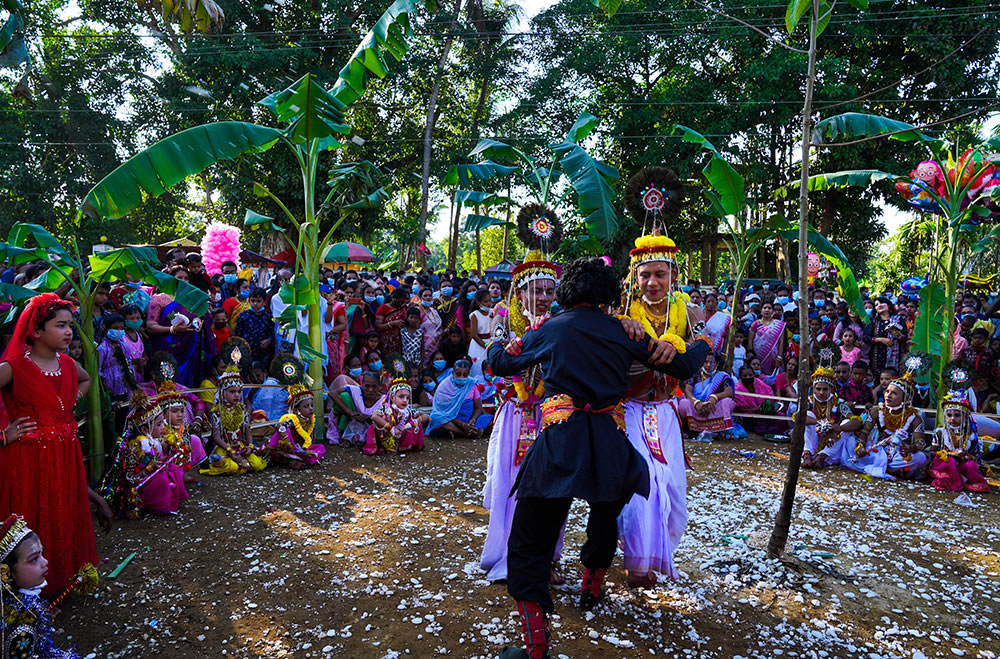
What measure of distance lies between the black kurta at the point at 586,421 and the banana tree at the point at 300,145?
13.6 ft

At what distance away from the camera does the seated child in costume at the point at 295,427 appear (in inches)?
292

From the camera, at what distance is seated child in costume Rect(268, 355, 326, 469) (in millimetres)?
7422

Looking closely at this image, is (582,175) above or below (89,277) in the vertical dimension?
above

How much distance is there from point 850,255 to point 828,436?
18.2 metres

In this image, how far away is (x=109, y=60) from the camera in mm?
20562

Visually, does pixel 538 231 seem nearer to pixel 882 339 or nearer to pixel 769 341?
pixel 769 341

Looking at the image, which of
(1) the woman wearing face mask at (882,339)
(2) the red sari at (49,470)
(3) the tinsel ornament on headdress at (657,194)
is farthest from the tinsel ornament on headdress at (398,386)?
(1) the woman wearing face mask at (882,339)

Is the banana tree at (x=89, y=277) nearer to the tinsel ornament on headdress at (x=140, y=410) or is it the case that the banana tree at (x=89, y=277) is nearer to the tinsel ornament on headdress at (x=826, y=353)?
the tinsel ornament on headdress at (x=140, y=410)

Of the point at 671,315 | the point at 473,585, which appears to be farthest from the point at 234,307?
the point at 671,315

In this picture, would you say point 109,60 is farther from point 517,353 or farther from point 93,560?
point 517,353

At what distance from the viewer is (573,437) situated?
3.31 metres

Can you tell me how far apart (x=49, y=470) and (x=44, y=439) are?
185 millimetres

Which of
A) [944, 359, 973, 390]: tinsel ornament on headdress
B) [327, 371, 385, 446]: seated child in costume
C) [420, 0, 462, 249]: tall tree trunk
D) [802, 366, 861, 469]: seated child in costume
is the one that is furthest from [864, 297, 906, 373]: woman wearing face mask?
[420, 0, 462, 249]: tall tree trunk

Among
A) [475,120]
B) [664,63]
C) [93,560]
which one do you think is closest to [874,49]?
[664,63]
